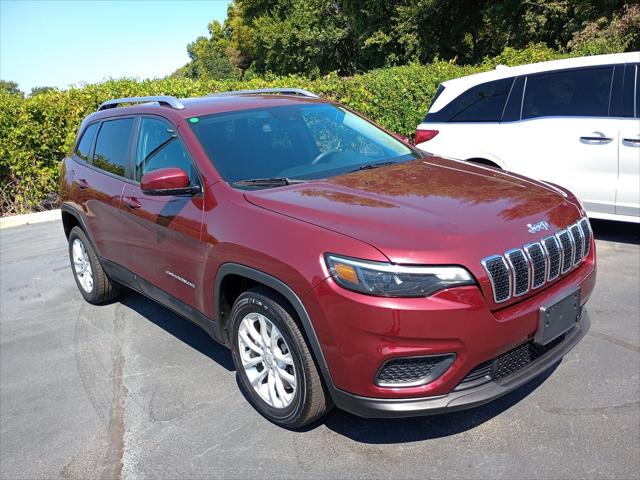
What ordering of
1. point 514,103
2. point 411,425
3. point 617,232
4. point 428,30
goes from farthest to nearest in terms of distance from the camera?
point 428,30, point 617,232, point 514,103, point 411,425

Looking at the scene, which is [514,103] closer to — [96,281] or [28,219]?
[96,281]

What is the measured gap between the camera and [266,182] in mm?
3453

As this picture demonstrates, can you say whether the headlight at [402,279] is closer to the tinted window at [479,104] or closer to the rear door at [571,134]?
the rear door at [571,134]

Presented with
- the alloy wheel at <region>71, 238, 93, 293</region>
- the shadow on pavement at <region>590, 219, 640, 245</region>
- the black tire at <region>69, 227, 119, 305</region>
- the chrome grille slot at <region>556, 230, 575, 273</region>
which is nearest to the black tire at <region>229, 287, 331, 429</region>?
the chrome grille slot at <region>556, 230, 575, 273</region>

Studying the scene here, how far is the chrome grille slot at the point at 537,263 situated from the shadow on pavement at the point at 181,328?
210 centimetres

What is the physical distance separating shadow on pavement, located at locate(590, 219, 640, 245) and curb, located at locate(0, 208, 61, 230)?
814cm

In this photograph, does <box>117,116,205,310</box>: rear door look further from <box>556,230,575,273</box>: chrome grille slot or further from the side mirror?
<box>556,230,575,273</box>: chrome grille slot

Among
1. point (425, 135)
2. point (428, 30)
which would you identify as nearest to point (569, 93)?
point (425, 135)

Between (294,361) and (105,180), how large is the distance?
261 centimetres

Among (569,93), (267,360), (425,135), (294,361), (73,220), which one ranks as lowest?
(267,360)

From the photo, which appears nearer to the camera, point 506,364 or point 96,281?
point 506,364

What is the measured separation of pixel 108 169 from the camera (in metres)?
4.73

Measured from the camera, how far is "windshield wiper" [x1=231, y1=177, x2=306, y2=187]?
3.41 meters

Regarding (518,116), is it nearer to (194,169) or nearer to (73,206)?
(194,169)
